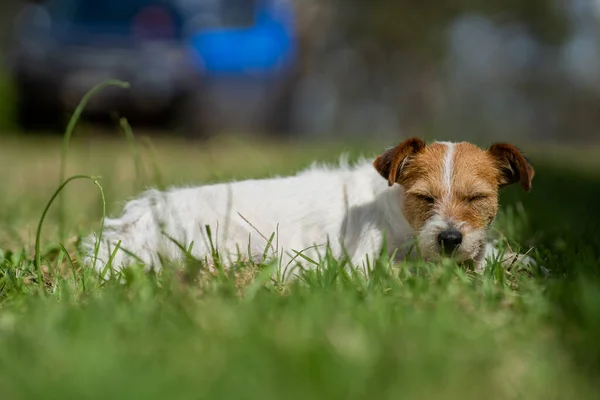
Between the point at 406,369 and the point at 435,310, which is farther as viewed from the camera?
the point at 435,310

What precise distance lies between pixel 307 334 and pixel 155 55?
569 inches

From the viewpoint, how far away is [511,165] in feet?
15.5

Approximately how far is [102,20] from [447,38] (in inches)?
776

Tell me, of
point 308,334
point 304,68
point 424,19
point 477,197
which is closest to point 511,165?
point 477,197

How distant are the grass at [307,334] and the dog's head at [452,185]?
10.1 inches

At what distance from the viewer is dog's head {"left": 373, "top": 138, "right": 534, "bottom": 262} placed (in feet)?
14.5

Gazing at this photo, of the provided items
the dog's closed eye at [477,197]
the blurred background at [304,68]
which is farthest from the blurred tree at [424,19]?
the dog's closed eye at [477,197]

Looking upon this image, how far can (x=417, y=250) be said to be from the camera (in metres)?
4.37

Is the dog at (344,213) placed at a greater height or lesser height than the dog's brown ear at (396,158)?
lesser

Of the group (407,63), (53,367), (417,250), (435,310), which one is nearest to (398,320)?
(435,310)

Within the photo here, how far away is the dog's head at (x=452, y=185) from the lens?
14.5 feet

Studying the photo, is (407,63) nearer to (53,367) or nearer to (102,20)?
(102,20)

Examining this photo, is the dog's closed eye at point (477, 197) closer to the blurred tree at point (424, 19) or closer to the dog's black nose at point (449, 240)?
the dog's black nose at point (449, 240)

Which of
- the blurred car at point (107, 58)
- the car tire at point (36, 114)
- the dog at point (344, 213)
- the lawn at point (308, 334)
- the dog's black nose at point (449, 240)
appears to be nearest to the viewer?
the lawn at point (308, 334)
